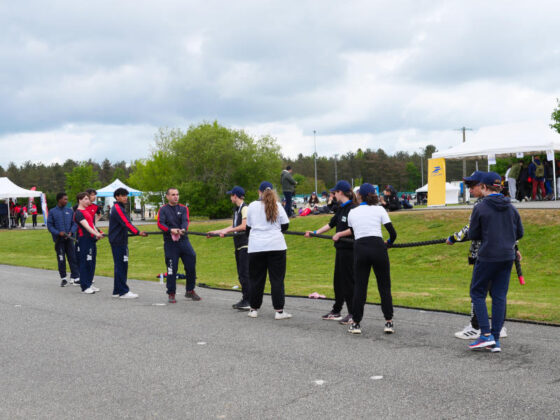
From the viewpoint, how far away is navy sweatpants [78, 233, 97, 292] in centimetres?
1216

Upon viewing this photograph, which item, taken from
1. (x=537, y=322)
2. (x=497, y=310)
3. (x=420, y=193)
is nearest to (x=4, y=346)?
(x=497, y=310)

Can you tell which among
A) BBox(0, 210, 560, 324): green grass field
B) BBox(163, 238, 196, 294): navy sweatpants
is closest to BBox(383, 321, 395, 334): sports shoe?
BBox(0, 210, 560, 324): green grass field

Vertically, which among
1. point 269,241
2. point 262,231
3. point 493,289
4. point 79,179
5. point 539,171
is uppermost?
point 79,179

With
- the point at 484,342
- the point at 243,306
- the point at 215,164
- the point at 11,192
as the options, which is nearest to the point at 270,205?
the point at 243,306

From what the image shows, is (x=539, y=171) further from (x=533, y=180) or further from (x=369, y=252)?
(x=369, y=252)

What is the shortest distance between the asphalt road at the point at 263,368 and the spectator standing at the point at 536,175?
20479mm

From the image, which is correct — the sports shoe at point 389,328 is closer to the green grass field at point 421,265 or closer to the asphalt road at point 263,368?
the asphalt road at point 263,368

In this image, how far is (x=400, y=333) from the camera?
7.50 metres

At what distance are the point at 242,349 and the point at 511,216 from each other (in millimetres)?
3406

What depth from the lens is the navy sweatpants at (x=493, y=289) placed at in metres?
6.44

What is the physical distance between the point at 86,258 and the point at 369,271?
705 cm

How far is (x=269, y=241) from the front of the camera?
869 cm

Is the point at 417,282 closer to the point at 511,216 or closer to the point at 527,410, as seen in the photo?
the point at 511,216

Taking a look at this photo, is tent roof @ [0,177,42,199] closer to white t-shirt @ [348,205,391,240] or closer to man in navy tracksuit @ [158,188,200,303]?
man in navy tracksuit @ [158,188,200,303]
